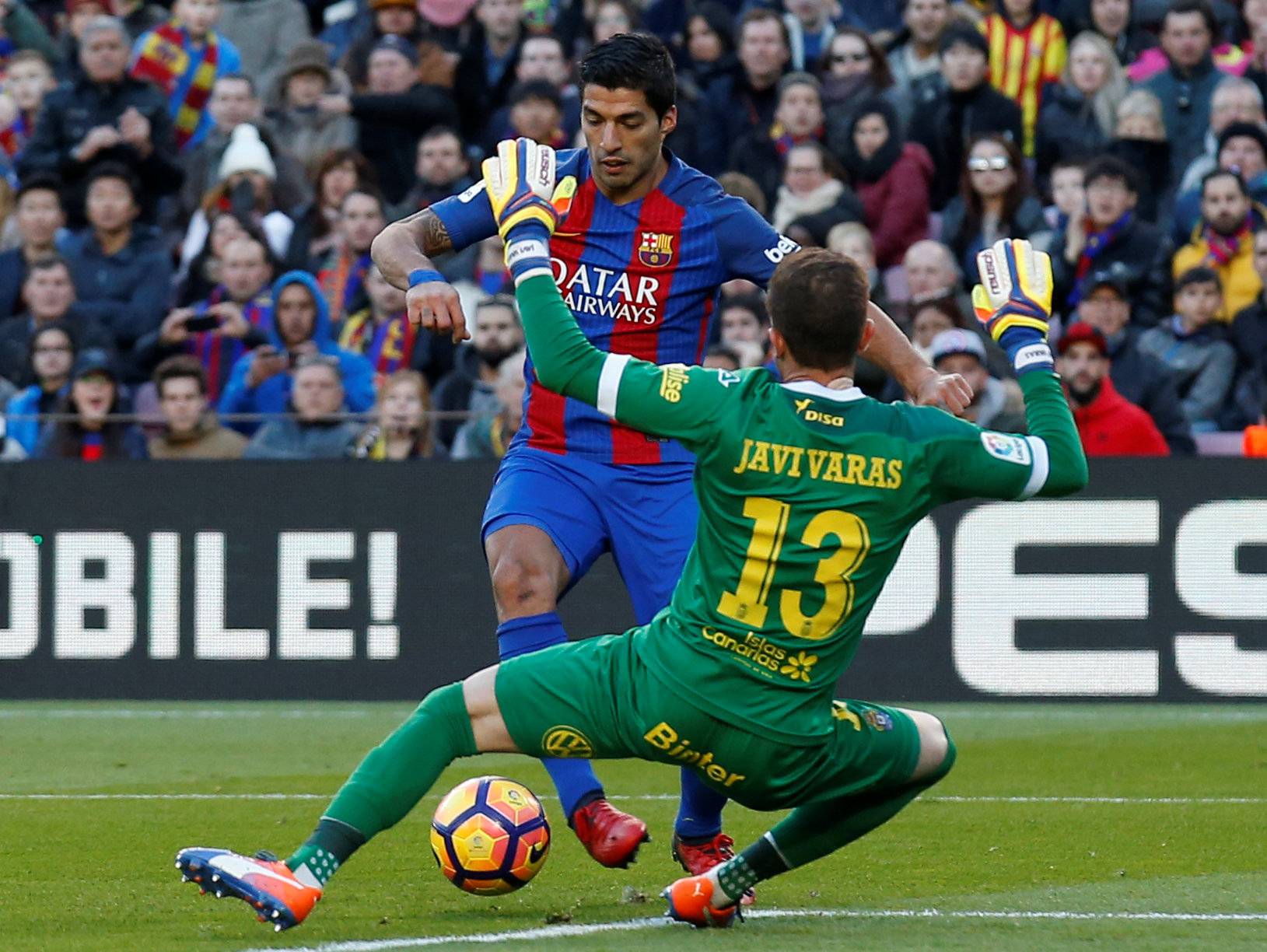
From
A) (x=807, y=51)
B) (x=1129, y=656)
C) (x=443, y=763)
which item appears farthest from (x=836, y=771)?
(x=807, y=51)

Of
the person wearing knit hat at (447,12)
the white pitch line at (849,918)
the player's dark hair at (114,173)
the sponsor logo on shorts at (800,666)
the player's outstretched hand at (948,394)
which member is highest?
the person wearing knit hat at (447,12)

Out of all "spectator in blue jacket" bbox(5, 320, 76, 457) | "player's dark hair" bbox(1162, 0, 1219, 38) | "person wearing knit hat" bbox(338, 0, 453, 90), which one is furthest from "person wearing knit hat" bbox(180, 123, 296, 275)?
"player's dark hair" bbox(1162, 0, 1219, 38)

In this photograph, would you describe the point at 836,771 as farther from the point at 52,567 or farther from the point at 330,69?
the point at 330,69

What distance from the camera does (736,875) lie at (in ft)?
18.2

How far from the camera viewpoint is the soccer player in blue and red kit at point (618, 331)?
6410 mm

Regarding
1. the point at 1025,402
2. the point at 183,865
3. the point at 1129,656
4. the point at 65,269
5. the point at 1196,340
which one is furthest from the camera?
the point at 65,269

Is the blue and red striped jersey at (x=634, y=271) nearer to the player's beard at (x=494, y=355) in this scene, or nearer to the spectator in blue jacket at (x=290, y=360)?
the player's beard at (x=494, y=355)

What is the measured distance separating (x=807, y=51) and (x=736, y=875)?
1102 centimetres

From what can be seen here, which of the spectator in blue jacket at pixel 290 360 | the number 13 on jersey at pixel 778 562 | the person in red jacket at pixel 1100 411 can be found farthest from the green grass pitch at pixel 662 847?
the spectator in blue jacket at pixel 290 360

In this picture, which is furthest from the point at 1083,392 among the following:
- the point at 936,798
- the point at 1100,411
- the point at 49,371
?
the point at 49,371

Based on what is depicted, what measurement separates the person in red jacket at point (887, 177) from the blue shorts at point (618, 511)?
7.89m

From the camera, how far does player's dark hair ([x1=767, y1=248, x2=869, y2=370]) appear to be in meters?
5.18

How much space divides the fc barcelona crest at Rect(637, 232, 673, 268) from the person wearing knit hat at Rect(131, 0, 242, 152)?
10.4 metres

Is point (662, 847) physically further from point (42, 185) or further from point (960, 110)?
point (42, 185)
